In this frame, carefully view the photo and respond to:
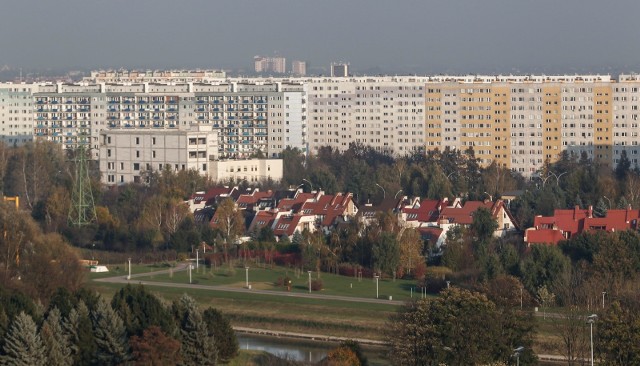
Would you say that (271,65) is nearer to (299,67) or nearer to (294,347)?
(299,67)

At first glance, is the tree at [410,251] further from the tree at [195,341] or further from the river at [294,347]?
the tree at [195,341]

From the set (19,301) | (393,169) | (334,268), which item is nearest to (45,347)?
(19,301)

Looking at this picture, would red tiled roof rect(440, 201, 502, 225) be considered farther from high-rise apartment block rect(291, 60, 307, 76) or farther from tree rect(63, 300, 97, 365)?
high-rise apartment block rect(291, 60, 307, 76)

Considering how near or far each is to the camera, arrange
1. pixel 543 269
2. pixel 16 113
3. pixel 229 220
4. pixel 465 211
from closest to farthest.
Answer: pixel 543 269, pixel 465 211, pixel 229 220, pixel 16 113

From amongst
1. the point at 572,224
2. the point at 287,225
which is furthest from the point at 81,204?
the point at 572,224

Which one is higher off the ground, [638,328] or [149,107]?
[149,107]

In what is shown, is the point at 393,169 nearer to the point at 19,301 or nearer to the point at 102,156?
the point at 102,156
